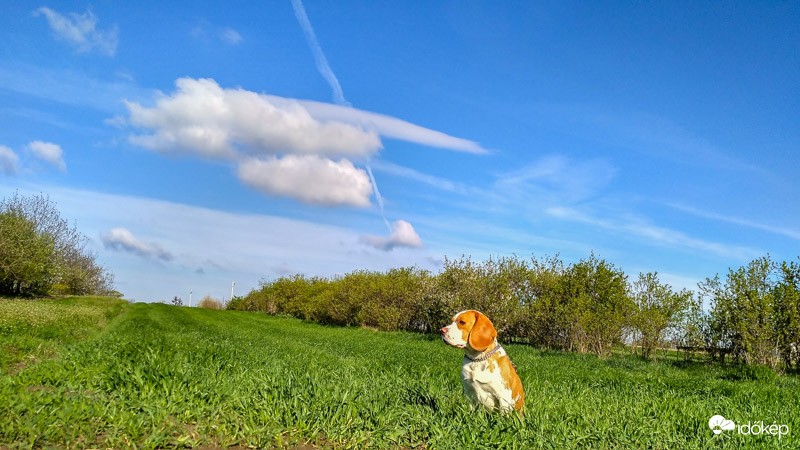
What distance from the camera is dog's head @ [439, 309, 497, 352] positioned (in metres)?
6.01

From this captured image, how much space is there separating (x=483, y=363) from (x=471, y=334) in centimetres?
37

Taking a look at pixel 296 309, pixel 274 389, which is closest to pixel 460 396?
pixel 274 389

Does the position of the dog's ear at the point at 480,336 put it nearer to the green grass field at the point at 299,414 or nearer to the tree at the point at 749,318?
the green grass field at the point at 299,414

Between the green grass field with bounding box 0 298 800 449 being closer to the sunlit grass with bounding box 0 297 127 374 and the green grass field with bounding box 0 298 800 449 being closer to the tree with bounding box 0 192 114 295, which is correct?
the sunlit grass with bounding box 0 297 127 374

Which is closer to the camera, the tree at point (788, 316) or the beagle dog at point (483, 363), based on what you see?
the beagle dog at point (483, 363)


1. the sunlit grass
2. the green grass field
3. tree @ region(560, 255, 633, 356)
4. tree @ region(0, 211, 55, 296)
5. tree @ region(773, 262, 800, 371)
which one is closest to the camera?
the green grass field

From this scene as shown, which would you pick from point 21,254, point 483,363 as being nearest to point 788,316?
point 483,363

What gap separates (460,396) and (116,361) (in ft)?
17.3

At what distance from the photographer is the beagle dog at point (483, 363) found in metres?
6.02

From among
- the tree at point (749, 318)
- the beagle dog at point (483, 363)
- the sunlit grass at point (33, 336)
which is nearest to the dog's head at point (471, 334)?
the beagle dog at point (483, 363)

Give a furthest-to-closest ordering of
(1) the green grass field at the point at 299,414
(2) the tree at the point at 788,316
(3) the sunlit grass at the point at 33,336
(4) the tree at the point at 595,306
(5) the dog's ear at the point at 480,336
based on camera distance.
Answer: (4) the tree at the point at 595,306, (2) the tree at the point at 788,316, (3) the sunlit grass at the point at 33,336, (5) the dog's ear at the point at 480,336, (1) the green grass field at the point at 299,414

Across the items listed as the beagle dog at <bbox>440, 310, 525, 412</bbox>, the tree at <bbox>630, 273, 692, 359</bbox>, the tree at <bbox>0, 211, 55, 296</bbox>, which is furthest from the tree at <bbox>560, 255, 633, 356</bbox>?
the tree at <bbox>0, 211, 55, 296</bbox>

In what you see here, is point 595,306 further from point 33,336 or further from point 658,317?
point 33,336

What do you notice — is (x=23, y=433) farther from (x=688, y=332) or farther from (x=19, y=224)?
(x=19, y=224)
